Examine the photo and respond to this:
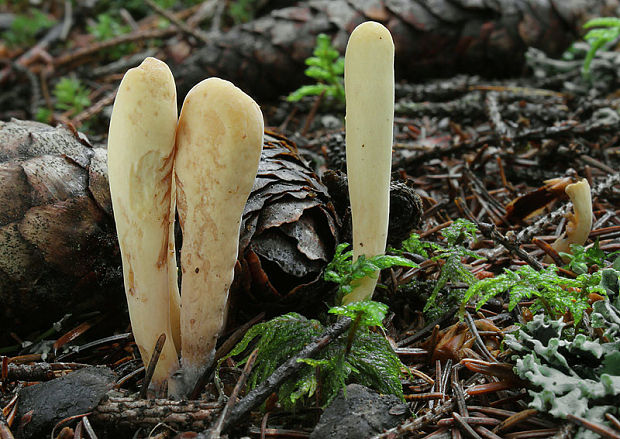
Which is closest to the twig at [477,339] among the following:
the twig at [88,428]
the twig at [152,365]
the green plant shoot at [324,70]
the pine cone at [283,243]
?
the pine cone at [283,243]

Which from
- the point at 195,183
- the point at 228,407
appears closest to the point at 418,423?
the point at 228,407

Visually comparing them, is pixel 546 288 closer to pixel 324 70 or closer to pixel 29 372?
pixel 29 372

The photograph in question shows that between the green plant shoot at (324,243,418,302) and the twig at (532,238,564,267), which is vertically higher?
the green plant shoot at (324,243,418,302)

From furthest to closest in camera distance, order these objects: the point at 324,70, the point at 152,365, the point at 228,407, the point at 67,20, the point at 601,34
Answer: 1. the point at 67,20
2. the point at 324,70
3. the point at 601,34
4. the point at 152,365
5. the point at 228,407

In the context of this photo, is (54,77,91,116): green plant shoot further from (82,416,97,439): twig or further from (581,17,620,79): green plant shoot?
(581,17,620,79): green plant shoot

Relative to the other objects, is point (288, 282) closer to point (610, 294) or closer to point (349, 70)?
point (349, 70)

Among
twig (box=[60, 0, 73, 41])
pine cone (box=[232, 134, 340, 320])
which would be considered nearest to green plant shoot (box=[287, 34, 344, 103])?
pine cone (box=[232, 134, 340, 320])
